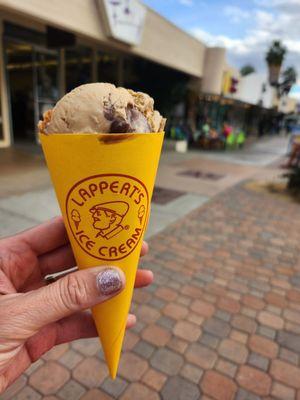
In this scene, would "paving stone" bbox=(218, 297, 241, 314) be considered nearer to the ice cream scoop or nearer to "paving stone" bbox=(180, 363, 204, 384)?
"paving stone" bbox=(180, 363, 204, 384)

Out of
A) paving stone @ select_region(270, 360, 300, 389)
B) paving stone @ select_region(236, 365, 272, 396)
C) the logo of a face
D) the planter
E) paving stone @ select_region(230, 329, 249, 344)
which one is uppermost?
the logo of a face

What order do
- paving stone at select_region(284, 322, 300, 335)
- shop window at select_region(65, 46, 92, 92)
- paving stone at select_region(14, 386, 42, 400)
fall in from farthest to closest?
shop window at select_region(65, 46, 92, 92)
paving stone at select_region(284, 322, 300, 335)
paving stone at select_region(14, 386, 42, 400)

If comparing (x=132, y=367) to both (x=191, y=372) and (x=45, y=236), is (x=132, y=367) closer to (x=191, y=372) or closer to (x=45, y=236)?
(x=191, y=372)

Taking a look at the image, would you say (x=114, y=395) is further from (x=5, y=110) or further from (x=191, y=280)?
(x=5, y=110)

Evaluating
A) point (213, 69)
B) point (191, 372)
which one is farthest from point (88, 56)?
point (191, 372)

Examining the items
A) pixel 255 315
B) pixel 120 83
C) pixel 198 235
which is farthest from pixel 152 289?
pixel 120 83

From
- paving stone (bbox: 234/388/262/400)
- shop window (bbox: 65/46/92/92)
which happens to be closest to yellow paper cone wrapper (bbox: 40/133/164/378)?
paving stone (bbox: 234/388/262/400)

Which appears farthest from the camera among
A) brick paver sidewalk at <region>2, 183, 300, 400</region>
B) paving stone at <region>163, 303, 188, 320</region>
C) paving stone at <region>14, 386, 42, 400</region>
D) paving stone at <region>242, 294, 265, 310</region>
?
paving stone at <region>242, 294, 265, 310</region>
